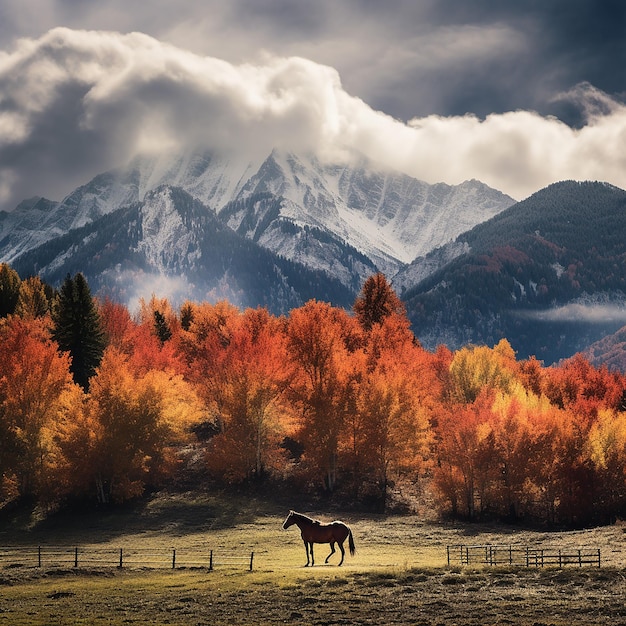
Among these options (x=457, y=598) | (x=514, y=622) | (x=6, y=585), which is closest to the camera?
(x=514, y=622)

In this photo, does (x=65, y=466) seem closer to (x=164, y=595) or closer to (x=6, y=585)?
(x=6, y=585)

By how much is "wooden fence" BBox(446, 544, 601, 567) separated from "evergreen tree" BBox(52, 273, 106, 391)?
5562cm

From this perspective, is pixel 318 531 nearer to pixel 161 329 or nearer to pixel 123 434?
A: pixel 123 434

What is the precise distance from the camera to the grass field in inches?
1516

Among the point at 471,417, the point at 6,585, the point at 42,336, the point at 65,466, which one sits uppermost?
the point at 42,336

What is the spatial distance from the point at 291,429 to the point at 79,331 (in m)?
31.1

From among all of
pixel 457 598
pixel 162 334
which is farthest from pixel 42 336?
pixel 457 598

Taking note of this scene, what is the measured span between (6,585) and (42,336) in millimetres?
54965

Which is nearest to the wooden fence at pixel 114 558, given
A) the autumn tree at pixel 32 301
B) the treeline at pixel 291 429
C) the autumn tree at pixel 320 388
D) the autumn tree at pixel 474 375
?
the treeline at pixel 291 429

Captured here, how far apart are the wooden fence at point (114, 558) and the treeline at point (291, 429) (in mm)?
21081

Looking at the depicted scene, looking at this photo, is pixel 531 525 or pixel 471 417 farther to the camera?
pixel 471 417

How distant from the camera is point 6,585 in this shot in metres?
48.9

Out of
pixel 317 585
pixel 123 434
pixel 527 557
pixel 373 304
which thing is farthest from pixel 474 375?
pixel 317 585

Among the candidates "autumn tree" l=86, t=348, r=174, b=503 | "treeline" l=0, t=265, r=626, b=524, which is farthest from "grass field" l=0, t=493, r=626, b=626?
"autumn tree" l=86, t=348, r=174, b=503
